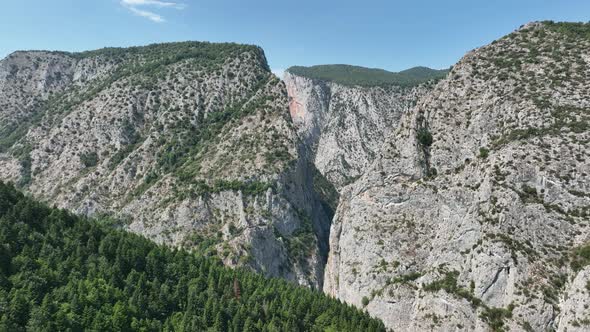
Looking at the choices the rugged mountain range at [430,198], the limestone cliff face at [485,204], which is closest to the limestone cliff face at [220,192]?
the rugged mountain range at [430,198]

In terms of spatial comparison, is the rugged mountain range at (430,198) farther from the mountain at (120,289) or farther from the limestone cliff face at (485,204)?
the mountain at (120,289)

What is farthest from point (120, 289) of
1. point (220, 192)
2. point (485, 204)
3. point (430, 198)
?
point (485, 204)

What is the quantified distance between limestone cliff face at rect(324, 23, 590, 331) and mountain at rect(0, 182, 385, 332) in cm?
1617

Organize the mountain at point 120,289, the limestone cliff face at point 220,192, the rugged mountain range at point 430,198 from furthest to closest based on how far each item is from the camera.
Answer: the limestone cliff face at point 220,192 < the rugged mountain range at point 430,198 < the mountain at point 120,289

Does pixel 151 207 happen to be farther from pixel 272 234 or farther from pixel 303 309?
pixel 303 309

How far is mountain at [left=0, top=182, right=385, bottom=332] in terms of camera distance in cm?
8375

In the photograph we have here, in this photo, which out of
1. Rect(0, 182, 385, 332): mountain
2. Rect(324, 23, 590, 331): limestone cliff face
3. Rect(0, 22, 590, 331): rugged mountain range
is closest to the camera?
Rect(0, 182, 385, 332): mountain

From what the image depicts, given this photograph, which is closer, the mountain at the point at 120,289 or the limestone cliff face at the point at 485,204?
the mountain at the point at 120,289

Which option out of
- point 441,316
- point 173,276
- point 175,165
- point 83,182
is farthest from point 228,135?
point 441,316

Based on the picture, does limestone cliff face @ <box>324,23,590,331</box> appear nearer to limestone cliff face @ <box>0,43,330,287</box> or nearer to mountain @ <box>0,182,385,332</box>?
mountain @ <box>0,182,385,332</box>

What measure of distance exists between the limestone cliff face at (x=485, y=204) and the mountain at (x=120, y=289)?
53.1 feet

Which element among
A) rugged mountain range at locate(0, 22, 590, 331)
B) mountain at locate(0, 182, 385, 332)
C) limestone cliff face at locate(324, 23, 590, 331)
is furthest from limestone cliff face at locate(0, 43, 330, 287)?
mountain at locate(0, 182, 385, 332)

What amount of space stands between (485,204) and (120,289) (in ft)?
264

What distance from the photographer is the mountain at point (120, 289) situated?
3297 inches
